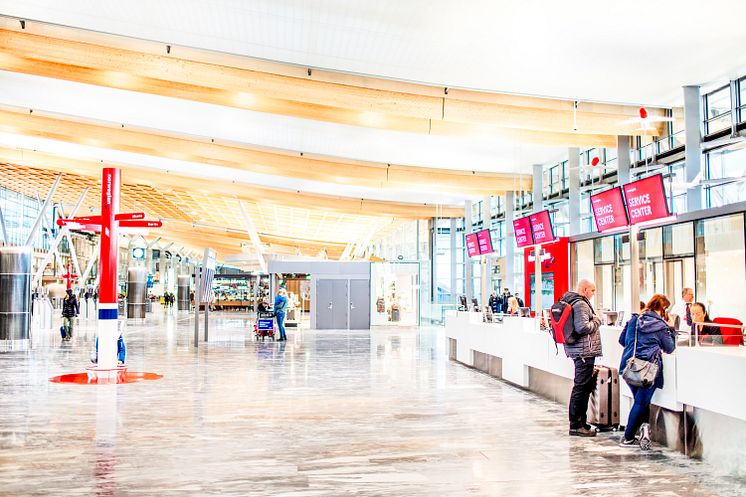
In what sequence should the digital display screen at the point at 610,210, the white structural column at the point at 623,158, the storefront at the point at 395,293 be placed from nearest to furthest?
the digital display screen at the point at 610,210 → the white structural column at the point at 623,158 → the storefront at the point at 395,293

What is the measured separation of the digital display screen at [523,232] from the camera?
17.0 m

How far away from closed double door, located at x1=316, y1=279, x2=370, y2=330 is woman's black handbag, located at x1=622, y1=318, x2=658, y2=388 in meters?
20.4

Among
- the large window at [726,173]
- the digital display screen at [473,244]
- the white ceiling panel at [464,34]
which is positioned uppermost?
the white ceiling panel at [464,34]

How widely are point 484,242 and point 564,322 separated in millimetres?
13922

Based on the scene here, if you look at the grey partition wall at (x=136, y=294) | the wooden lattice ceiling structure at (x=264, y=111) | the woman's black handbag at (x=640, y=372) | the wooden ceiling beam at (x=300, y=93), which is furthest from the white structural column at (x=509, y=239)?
the grey partition wall at (x=136, y=294)

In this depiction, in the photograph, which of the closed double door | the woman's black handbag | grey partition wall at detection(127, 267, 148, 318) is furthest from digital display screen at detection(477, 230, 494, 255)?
grey partition wall at detection(127, 267, 148, 318)

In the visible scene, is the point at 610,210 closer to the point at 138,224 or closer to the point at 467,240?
the point at 138,224

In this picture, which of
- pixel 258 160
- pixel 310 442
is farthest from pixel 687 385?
pixel 258 160

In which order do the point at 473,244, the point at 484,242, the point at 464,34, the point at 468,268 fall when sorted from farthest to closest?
the point at 468,268, the point at 473,244, the point at 484,242, the point at 464,34

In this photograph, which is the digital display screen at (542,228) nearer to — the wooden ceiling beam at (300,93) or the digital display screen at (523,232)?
the digital display screen at (523,232)

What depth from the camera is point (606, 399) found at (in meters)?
6.79

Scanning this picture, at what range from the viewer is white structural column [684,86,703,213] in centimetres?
1219

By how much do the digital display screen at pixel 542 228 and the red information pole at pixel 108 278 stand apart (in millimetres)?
9200

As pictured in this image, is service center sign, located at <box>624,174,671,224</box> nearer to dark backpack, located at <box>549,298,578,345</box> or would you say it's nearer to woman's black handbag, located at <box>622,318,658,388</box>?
dark backpack, located at <box>549,298,578,345</box>
